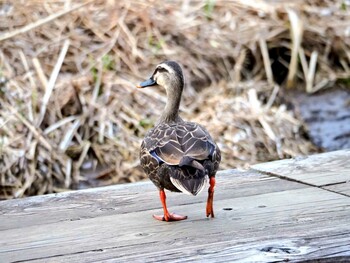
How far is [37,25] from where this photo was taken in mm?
7340

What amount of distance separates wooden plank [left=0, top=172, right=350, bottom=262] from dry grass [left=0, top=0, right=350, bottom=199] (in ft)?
8.64

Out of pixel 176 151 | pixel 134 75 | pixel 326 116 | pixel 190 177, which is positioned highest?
pixel 134 75

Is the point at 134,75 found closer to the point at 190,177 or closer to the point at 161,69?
the point at 161,69

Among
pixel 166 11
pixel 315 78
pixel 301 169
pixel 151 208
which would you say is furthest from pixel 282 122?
pixel 151 208

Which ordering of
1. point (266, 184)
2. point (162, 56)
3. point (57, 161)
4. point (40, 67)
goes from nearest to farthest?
point (266, 184) < point (57, 161) < point (40, 67) < point (162, 56)

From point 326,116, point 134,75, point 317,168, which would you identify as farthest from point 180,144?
point 326,116

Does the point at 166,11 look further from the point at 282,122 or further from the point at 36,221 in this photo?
the point at 36,221

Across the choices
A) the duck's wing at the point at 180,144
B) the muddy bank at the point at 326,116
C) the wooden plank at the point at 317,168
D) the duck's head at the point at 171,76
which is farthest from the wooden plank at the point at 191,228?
the muddy bank at the point at 326,116

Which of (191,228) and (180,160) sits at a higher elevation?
(180,160)

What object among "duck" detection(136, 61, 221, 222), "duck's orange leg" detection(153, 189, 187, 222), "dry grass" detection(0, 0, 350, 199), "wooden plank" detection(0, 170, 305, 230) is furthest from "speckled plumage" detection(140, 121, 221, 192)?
"dry grass" detection(0, 0, 350, 199)

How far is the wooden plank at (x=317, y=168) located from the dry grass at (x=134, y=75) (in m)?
2.28

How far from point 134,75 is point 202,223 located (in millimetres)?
4360

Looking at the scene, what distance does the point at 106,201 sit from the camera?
3.70 metres

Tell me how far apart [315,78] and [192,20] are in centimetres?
143
